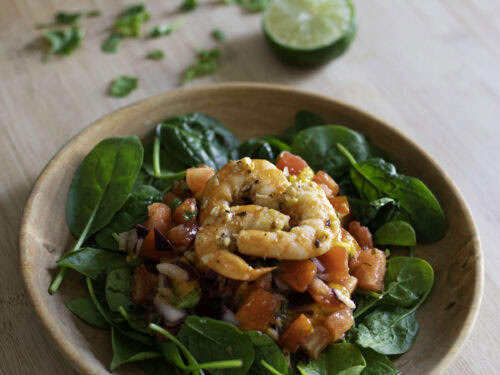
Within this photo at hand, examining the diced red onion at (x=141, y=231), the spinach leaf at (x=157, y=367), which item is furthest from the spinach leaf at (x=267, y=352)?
the diced red onion at (x=141, y=231)

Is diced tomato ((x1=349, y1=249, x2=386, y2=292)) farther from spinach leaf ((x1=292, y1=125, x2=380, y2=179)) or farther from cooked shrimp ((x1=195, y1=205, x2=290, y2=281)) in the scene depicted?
spinach leaf ((x1=292, y1=125, x2=380, y2=179))

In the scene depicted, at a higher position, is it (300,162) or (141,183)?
(300,162)

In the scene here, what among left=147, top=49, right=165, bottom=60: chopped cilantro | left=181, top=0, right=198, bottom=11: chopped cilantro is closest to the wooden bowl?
left=147, top=49, right=165, bottom=60: chopped cilantro

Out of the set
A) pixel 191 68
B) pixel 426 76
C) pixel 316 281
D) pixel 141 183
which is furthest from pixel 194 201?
pixel 426 76

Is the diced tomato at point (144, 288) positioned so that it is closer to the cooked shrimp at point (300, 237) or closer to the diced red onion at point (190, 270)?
the diced red onion at point (190, 270)

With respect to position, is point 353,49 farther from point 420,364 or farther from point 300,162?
point 420,364

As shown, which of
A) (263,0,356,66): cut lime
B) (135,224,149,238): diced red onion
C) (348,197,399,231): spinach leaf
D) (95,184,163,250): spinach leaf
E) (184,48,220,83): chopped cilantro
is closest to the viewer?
(135,224,149,238): diced red onion
